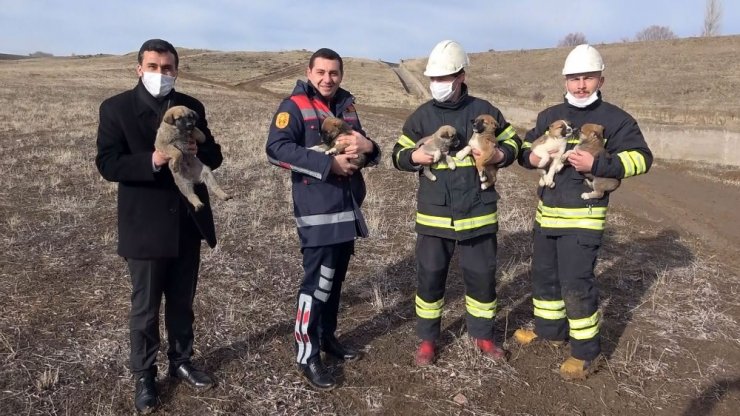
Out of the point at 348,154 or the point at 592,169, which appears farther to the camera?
the point at 592,169

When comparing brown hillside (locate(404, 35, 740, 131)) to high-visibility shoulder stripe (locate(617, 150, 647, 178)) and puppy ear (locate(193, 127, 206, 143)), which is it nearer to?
high-visibility shoulder stripe (locate(617, 150, 647, 178))

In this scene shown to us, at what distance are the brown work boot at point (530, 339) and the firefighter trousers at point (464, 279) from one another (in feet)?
1.55

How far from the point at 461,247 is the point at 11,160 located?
34.7ft

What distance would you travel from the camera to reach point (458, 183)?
3984mm

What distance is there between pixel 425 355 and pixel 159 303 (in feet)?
6.77

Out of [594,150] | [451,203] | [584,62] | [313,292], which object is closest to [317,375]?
[313,292]

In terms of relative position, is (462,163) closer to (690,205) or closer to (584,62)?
(584,62)

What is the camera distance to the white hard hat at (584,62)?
390cm

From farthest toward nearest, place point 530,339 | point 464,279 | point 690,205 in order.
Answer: point 690,205 < point 530,339 < point 464,279

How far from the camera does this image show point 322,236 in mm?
3729

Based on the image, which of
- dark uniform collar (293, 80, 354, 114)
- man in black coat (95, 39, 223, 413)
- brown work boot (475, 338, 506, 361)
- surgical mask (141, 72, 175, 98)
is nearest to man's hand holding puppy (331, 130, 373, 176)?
dark uniform collar (293, 80, 354, 114)

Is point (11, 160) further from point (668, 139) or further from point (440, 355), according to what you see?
point (668, 139)

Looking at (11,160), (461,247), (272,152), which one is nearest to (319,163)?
(272,152)

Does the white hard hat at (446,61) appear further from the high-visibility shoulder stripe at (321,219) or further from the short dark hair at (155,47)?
the short dark hair at (155,47)
